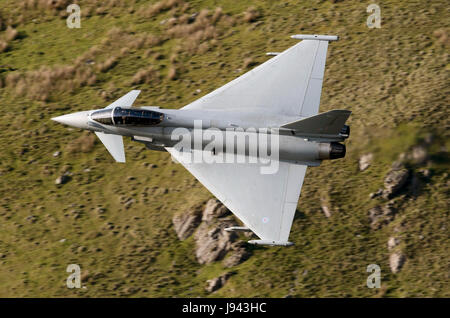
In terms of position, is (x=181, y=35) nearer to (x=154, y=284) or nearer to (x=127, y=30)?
(x=127, y=30)

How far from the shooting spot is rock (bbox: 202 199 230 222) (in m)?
28.8

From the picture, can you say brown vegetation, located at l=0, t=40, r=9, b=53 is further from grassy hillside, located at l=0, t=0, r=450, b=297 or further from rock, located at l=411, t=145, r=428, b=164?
rock, located at l=411, t=145, r=428, b=164

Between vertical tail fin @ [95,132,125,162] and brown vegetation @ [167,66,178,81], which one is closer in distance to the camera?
vertical tail fin @ [95,132,125,162]

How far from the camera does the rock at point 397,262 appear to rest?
89.5 ft

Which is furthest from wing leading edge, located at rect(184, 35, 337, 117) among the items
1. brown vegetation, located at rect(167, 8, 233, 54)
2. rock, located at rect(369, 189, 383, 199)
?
brown vegetation, located at rect(167, 8, 233, 54)

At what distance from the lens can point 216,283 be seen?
27375 mm

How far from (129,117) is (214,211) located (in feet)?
18.9

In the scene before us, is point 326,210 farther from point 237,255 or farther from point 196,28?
point 196,28

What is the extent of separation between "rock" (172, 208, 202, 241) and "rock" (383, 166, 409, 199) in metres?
8.01

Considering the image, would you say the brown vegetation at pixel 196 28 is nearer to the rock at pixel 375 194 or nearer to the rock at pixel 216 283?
the rock at pixel 375 194

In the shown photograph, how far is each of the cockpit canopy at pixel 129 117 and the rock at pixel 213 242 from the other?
5.59 meters

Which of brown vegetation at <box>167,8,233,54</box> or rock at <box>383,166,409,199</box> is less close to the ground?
Result: brown vegetation at <box>167,8,233,54</box>

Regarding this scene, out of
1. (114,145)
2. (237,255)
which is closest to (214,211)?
(237,255)

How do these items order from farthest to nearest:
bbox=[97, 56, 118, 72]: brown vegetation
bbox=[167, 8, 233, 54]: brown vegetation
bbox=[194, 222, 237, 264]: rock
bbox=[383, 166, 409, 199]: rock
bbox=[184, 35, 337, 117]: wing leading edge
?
1. bbox=[167, 8, 233, 54]: brown vegetation
2. bbox=[97, 56, 118, 72]: brown vegetation
3. bbox=[383, 166, 409, 199]: rock
4. bbox=[194, 222, 237, 264]: rock
5. bbox=[184, 35, 337, 117]: wing leading edge
